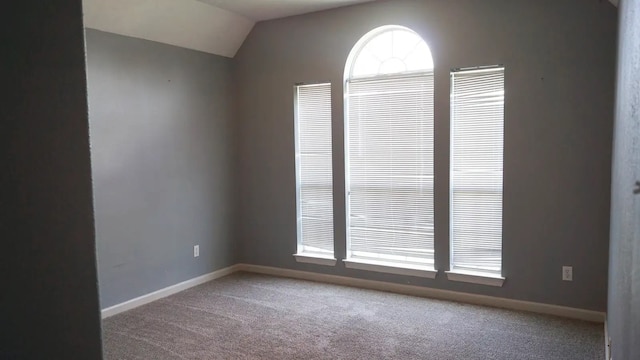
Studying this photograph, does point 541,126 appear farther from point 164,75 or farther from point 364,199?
point 164,75

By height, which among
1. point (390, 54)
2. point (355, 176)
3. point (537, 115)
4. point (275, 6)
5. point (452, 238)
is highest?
point (275, 6)

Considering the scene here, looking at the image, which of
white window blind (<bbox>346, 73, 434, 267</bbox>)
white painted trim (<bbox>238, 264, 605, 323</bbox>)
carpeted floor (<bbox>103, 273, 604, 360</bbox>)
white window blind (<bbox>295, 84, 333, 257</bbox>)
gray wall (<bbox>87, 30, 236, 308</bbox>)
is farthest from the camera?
white window blind (<bbox>295, 84, 333, 257</bbox>)

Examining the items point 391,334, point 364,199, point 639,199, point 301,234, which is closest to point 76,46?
point 639,199

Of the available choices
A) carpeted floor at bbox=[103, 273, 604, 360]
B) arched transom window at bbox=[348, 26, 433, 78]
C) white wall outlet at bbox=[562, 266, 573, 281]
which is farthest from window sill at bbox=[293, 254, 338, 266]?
white wall outlet at bbox=[562, 266, 573, 281]

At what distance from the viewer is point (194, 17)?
4105 mm

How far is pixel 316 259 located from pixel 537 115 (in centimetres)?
236

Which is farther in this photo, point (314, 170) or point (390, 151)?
point (314, 170)

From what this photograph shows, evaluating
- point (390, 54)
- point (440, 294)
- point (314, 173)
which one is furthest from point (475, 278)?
point (390, 54)

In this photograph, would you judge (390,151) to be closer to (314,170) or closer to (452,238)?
(314,170)

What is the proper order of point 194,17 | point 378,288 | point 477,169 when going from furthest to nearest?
point 378,288, point 194,17, point 477,169

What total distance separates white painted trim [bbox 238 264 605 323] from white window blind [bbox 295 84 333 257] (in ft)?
0.82

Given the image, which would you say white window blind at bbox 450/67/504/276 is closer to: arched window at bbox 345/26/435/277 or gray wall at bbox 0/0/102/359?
arched window at bbox 345/26/435/277

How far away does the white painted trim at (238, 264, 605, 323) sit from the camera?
11.4 feet

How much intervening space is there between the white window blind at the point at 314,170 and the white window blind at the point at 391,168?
224mm
